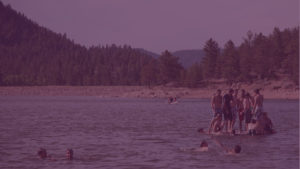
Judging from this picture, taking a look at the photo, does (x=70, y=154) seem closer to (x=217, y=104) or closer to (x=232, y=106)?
(x=217, y=104)

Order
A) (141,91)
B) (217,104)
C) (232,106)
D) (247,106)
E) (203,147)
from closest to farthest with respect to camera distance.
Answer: (203,147), (217,104), (232,106), (247,106), (141,91)

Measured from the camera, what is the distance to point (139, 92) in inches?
4336

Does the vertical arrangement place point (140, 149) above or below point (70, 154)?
below

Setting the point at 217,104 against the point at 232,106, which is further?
the point at 232,106

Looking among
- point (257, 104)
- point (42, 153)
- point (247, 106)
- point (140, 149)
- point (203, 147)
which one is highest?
point (257, 104)

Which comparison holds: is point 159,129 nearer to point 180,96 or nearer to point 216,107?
point 216,107

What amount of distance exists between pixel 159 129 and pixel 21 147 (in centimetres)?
1004

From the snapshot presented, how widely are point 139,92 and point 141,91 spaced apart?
99 centimetres

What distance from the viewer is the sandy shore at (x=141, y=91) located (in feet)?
293

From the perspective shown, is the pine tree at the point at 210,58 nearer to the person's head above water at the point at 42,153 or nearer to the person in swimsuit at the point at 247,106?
the person in swimsuit at the point at 247,106

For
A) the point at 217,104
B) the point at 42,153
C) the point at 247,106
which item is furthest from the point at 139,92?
the point at 42,153

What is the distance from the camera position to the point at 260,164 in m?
16.4

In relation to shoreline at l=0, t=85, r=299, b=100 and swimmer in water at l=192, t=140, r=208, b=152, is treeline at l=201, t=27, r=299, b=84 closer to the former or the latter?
shoreline at l=0, t=85, r=299, b=100

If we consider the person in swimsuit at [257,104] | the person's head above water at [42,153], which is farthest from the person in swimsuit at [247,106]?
the person's head above water at [42,153]
